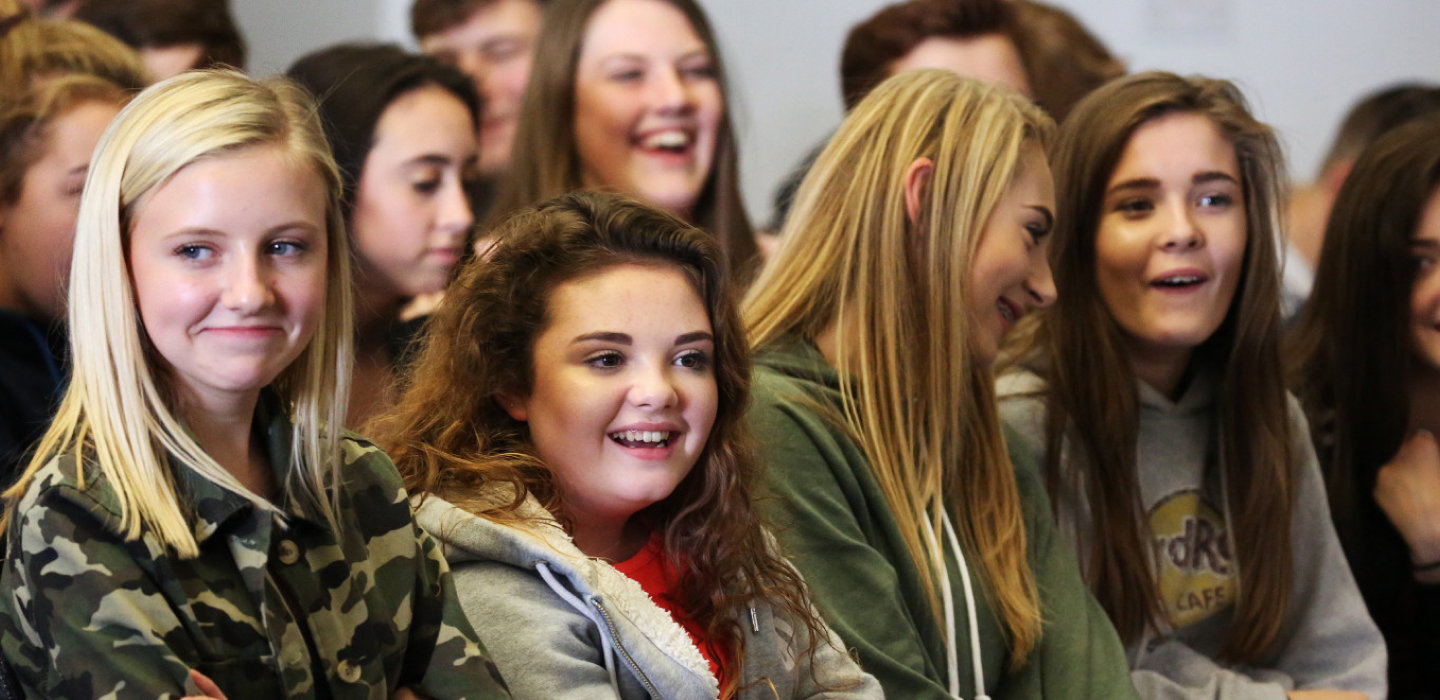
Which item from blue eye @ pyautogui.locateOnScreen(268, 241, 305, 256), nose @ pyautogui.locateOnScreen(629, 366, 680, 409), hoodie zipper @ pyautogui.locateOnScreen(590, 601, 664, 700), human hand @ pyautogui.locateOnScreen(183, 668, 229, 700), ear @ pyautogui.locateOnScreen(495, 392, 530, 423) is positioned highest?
blue eye @ pyautogui.locateOnScreen(268, 241, 305, 256)

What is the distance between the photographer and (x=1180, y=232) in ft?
6.33

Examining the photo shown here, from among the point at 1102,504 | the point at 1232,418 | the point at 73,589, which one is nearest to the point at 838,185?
the point at 1102,504

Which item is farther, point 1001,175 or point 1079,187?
point 1079,187

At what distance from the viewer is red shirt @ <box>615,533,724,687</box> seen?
55.1 inches

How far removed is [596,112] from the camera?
2502 millimetres

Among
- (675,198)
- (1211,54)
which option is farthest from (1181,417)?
(1211,54)

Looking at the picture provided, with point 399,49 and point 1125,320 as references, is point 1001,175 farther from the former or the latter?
point 399,49

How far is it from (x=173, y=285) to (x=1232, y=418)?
146cm

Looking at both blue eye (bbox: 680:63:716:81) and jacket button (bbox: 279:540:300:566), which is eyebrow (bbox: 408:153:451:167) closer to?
blue eye (bbox: 680:63:716:81)

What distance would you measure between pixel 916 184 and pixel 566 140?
3.15ft

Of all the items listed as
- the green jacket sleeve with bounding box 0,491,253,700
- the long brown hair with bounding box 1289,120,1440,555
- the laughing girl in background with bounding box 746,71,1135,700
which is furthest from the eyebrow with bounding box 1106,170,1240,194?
Answer: the green jacket sleeve with bounding box 0,491,253,700

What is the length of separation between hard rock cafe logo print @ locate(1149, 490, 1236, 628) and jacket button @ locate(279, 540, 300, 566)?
1.24m

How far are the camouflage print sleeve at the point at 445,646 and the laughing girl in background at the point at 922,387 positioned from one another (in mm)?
431

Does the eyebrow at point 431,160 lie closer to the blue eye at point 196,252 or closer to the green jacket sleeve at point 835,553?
the green jacket sleeve at point 835,553
